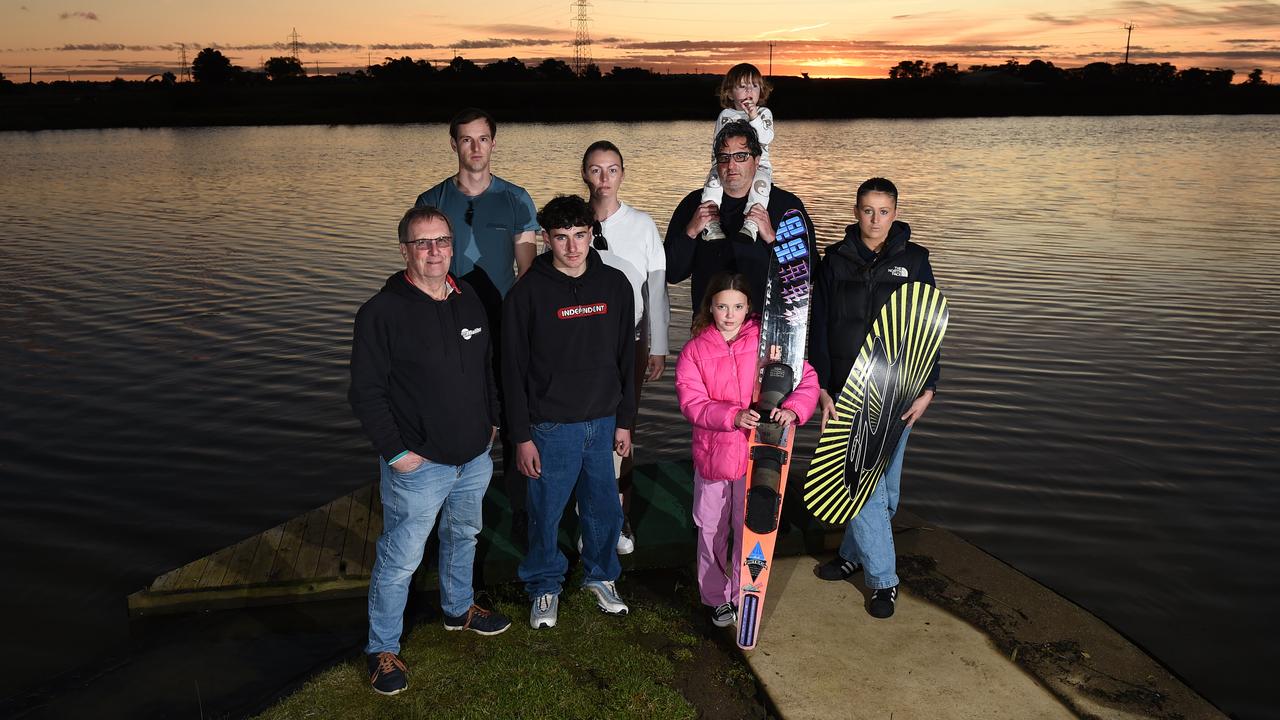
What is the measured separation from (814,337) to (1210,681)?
10.8 ft

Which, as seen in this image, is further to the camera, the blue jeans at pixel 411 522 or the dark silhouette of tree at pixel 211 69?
the dark silhouette of tree at pixel 211 69

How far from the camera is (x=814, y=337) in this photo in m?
4.70

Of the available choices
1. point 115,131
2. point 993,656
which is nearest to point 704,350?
point 993,656

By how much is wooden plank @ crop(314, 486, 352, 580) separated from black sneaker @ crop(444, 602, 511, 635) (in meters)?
1.23

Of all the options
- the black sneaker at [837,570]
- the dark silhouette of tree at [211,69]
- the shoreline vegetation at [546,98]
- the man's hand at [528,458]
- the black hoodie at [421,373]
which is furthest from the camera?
the dark silhouette of tree at [211,69]

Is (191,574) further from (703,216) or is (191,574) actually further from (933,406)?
(933,406)

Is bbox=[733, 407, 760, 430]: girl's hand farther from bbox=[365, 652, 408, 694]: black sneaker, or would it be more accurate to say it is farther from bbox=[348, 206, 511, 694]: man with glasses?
bbox=[365, 652, 408, 694]: black sneaker

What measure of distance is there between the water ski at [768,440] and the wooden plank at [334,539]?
109 inches

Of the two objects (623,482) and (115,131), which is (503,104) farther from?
(623,482)

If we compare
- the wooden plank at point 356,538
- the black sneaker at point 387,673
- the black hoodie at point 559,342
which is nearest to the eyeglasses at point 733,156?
the black hoodie at point 559,342

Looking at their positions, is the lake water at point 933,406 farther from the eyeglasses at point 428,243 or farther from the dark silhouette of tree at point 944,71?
the dark silhouette of tree at point 944,71

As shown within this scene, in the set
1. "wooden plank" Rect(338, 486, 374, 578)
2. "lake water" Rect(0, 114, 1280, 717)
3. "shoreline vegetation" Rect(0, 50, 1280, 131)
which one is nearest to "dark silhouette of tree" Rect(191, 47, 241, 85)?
"shoreline vegetation" Rect(0, 50, 1280, 131)

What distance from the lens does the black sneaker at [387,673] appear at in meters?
4.08

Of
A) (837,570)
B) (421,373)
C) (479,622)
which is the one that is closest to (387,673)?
(479,622)
